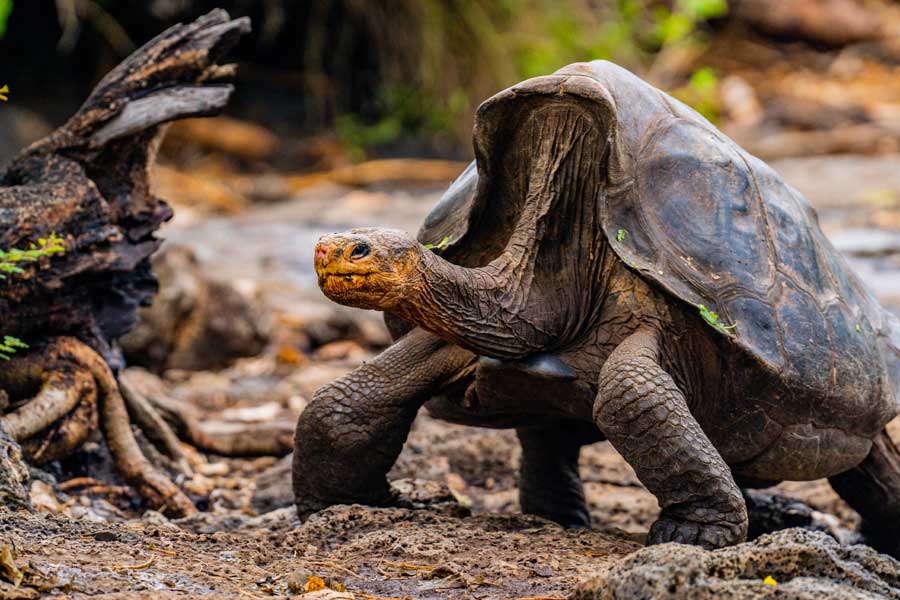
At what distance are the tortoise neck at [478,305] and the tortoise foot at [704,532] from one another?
63 centimetres

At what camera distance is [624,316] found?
344cm

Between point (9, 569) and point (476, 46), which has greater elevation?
point (476, 46)

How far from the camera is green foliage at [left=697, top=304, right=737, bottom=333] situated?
3289mm

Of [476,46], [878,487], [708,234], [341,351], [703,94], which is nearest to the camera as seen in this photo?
[708,234]

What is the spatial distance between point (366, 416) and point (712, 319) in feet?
3.53

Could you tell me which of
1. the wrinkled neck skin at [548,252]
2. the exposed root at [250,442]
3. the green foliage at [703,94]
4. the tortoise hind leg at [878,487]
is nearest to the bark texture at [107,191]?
the exposed root at [250,442]

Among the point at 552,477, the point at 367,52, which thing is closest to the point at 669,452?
the point at 552,477

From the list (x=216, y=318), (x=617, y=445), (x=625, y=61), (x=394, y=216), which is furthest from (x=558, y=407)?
(x=625, y=61)

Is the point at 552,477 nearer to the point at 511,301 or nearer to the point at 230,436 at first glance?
the point at 511,301

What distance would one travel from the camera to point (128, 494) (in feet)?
14.2

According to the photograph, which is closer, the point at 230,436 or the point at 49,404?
the point at 49,404

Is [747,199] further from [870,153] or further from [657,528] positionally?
[870,153]

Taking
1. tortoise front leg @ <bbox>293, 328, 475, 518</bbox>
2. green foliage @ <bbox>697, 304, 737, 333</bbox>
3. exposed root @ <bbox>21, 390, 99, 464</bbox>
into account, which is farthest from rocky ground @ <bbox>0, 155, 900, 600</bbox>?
green foliage @ <bbox>697, 304, 737, 333</bbox>

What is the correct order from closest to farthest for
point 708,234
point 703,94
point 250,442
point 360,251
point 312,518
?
point 360,251, point 708,234, point 312,518, point 250,442, point 703,94
